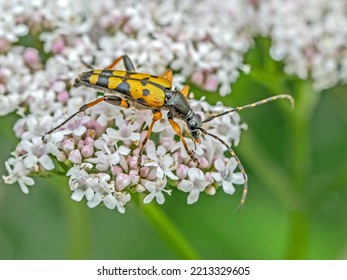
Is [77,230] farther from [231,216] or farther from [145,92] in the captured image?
[145,92]

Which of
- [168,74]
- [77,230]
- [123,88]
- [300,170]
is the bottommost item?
[77,230]

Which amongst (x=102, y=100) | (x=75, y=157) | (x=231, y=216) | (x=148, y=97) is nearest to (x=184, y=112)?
(x=148, y=97)

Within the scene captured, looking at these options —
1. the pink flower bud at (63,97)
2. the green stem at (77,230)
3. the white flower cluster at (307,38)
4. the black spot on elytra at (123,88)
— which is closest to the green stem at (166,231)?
the black spot on elytra at (123,88)

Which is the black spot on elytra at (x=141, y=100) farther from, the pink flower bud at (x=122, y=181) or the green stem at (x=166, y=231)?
the green stem at (x=166, y=231)

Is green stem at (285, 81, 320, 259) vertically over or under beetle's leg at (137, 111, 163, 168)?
under

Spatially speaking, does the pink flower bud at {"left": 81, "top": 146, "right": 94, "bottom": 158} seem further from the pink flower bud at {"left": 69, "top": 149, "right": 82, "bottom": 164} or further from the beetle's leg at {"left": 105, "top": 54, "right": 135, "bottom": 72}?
the beetle's leg at {"left": 105, "top": 54, "right": 135, "bottom": 72}

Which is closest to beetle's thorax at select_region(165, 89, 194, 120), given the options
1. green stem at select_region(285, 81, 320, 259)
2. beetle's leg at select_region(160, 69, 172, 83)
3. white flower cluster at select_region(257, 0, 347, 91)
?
beetle's leg at select_region(160, 69, 172, 83)
